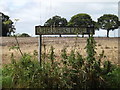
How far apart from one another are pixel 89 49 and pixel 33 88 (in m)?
1.05

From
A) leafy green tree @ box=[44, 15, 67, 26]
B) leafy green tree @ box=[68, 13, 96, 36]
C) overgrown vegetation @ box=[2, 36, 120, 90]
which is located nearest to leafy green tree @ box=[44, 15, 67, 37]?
leafy green tree @ box=[44, 15, 67, 26]

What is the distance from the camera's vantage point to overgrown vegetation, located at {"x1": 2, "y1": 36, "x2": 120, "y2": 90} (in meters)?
4.16

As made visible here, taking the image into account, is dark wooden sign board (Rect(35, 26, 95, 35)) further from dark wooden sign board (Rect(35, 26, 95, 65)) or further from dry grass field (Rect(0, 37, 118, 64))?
dry grass field (Rect(0, 37, 118, 64))

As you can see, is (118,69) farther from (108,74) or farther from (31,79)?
(31,79)

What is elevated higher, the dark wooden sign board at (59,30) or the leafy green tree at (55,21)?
the leafy green tree at (55,21)

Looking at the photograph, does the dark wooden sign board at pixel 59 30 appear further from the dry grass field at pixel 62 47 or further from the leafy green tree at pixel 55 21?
the dry grass field at pixel 62 47

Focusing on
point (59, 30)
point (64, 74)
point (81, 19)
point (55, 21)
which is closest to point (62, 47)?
point (81, 19)

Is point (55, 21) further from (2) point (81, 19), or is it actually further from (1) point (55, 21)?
(2) point (81, 19)

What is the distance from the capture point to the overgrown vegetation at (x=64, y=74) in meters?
4.16

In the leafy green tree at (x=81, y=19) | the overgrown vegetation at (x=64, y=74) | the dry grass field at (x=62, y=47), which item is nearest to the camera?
the overgrown vegetation at (x=64, y=74)

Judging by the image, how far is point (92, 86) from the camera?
171 inches

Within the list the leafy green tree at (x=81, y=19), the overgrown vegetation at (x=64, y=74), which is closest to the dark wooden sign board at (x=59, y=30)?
the overgrown vegetation at (x=64, y=74)

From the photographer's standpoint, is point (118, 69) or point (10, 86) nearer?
point (10, 86)

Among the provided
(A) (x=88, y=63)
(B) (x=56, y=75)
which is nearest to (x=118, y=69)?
(A) (x=88, y=63)
